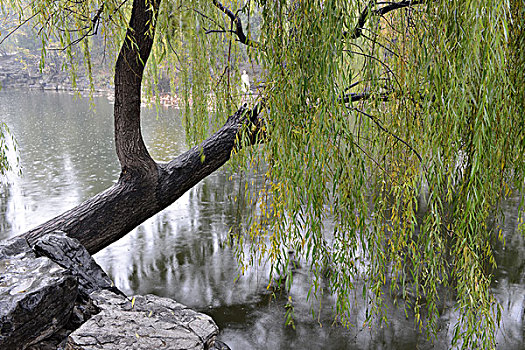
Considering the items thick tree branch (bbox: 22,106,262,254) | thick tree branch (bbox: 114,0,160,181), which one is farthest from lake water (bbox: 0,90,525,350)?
thick tree branch (bbox: 114,0,160,181)

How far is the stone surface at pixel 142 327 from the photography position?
5.23 feet

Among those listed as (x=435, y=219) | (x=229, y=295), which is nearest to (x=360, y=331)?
(x=229, y=295)

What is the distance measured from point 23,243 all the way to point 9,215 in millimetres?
2959

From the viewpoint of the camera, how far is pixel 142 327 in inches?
67.5

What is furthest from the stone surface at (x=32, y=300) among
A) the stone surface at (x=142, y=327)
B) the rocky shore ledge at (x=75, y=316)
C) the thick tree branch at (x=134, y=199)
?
the thick tree branch at (x=134, y=199)

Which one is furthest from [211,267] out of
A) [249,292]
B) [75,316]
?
[75,316]

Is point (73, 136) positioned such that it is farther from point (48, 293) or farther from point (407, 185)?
point (407, 185)

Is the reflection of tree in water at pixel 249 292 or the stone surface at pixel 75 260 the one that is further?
the reflection of tree in water at pixel 249 292

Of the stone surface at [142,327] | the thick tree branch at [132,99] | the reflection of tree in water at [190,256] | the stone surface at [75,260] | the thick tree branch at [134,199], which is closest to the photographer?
the stone surface at [142,327]

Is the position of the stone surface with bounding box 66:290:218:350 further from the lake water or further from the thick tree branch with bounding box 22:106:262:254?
the lake water

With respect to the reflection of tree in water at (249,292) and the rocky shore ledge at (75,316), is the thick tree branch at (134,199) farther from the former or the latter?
the reflection of tree in water at (249,292)

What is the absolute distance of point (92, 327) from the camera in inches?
66.3

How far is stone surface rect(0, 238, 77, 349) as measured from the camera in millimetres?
1630

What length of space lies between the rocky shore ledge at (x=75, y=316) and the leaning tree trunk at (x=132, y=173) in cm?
45
